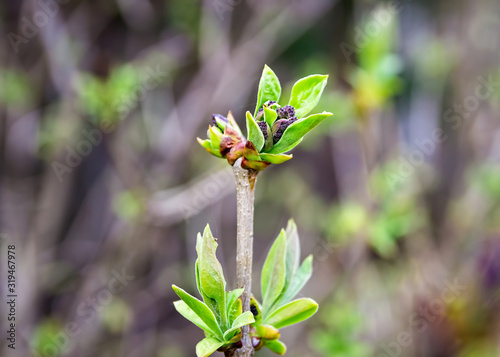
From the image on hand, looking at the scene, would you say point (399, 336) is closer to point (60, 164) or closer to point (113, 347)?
point (113, 347)

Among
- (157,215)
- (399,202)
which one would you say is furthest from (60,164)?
(399,202)

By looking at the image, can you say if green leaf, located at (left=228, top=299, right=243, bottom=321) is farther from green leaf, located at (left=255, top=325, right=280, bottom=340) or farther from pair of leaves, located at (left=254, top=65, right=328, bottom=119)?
pair of leaves, located at (left=254, top=65, right=328, bottom=119)

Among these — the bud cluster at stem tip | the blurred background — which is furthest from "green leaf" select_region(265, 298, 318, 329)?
the blurred background

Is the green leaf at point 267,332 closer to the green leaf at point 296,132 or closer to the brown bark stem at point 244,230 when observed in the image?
the brown bark stem at point 244,230

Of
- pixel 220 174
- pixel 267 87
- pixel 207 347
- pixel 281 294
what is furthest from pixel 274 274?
pixel 220 174

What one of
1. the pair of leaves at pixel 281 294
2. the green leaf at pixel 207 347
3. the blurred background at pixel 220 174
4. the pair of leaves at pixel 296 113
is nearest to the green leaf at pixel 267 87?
the pair of leaves at pixel 296 113

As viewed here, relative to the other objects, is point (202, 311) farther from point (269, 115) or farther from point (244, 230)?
point (269, 115)
